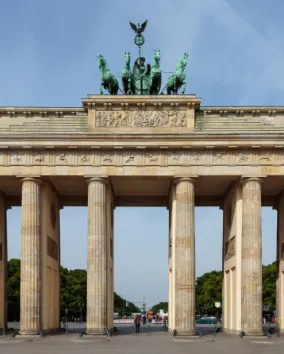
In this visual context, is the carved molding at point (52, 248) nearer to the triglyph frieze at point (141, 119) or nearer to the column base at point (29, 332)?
the column base at point (29, 332)

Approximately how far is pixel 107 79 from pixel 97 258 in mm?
14121

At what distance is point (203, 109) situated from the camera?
49156 mm

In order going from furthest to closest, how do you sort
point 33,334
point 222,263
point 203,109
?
1. point 222,263
2. point 203,109
3. point 33,334

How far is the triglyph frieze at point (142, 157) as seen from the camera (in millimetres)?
47656

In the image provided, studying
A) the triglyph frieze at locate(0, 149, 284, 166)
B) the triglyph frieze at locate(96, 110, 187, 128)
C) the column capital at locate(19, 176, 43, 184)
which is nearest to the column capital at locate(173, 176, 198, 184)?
the triglyph frieze at locate(0, 149, 284, 166)

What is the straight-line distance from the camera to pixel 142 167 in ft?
157

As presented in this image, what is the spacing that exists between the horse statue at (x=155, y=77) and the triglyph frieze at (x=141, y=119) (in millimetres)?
2697

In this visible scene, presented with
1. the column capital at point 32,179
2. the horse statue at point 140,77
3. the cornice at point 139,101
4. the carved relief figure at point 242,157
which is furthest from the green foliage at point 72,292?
the carved relief figure at point 242,157

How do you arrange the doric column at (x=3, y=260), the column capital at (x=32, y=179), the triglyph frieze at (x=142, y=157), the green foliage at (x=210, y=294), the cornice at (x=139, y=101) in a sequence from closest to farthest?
the column capital at (x=32, y=179), the triglyph frieze at (x=142, y=157), the cornice at (x=139, y=101), the doric column at (x=3, y=260), the green foliage at (x=210, y=294)

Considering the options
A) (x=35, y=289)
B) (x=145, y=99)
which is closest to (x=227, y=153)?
(x=145, y=99)

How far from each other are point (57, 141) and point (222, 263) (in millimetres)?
19327

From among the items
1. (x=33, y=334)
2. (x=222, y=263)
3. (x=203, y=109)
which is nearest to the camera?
(x=33, y=334)

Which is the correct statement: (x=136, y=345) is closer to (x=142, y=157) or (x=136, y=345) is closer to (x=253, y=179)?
(x=142, y=157)

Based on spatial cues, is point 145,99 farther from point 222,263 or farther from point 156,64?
point 222,263
